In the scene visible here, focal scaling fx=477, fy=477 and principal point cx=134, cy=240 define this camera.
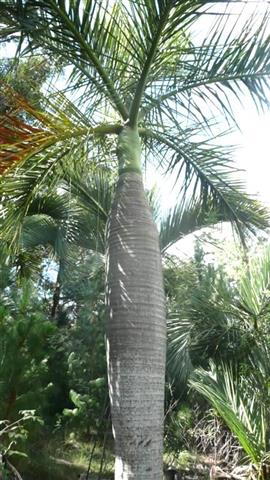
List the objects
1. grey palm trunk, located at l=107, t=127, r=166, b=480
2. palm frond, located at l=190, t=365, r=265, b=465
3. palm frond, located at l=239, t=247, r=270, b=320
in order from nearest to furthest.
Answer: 1. grey palm trunk, located at l=107, t=127, r=166, b=480
2. palm frond, located at l=190, t=365, r=265, b=465
3. palm frond, located at l=239, t=247, r=270, b=320

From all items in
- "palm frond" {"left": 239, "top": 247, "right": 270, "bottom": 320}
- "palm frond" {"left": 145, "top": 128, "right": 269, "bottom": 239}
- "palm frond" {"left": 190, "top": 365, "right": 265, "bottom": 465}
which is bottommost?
"palm frond" {"left": 190, "top": 365, "right": 265, "bottom": 465}

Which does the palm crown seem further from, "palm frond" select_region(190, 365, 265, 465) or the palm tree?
"palm frond" select_region(190, 365, 265, 465)

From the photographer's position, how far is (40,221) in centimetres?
634

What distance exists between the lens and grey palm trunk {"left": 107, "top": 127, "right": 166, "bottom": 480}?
2.37 metres

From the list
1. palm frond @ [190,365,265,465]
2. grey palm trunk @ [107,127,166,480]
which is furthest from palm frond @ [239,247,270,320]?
grey palm trunk @ [107,127,166,480]

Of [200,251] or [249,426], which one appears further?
[200,251]

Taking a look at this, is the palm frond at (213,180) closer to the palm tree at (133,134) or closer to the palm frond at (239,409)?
the palm tree at (133,134)

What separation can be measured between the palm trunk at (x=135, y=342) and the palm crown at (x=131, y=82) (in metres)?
0.70

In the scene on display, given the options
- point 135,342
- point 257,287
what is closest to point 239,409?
point 135,342

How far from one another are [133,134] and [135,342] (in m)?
1.49

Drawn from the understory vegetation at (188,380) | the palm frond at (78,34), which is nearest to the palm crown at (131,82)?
the palm frond at (78,34)

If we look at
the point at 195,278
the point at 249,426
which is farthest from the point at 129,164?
the point at 195,278

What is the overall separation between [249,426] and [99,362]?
210 inches

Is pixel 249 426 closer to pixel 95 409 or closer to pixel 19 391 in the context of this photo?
pixel 19 391
